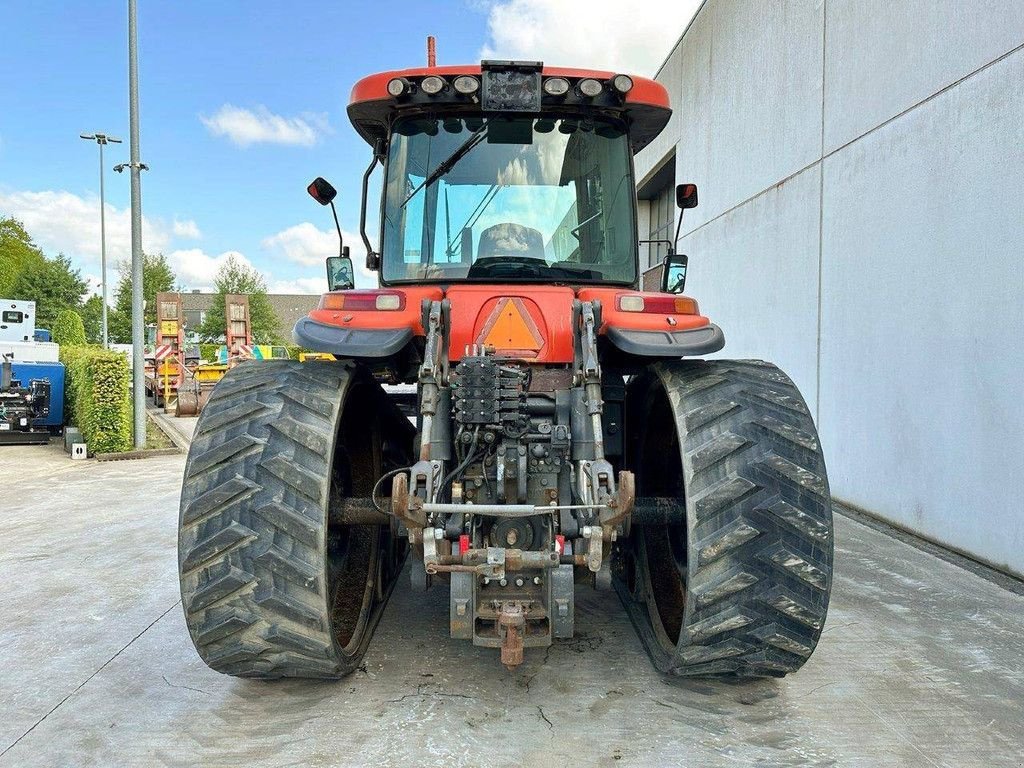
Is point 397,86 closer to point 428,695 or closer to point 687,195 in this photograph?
point 687,195

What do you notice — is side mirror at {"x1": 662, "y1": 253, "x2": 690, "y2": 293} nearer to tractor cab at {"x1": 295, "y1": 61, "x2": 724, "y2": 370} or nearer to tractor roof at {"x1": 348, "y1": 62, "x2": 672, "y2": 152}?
tractor cab at {"x1": 295, "y1": 61, "x2": 724, "y2": 370}

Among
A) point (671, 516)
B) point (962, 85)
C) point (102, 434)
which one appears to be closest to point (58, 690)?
point (671, 516)

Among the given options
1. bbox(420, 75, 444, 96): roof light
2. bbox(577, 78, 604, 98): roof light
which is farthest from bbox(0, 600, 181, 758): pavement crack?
bbox(577, 78, 604, 98): roof light

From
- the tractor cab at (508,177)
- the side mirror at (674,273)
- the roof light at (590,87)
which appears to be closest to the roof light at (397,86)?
the tractor cab at (508,177)

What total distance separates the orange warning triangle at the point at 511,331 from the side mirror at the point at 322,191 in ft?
5.47

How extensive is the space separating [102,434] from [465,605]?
10365 millimetres

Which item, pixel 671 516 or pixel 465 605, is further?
pixel 671 516

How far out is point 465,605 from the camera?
9.98ft

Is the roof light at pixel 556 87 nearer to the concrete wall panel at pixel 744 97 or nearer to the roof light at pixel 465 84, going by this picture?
the roof light at pixel 465 84

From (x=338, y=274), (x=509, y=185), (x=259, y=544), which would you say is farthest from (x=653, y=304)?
(x=338, y=274)

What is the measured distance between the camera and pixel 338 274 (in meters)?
4.72

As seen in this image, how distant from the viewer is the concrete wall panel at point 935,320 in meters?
5.27

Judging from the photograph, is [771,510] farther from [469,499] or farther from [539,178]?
[539,178]

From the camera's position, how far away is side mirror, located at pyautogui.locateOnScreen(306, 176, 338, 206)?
447cm
